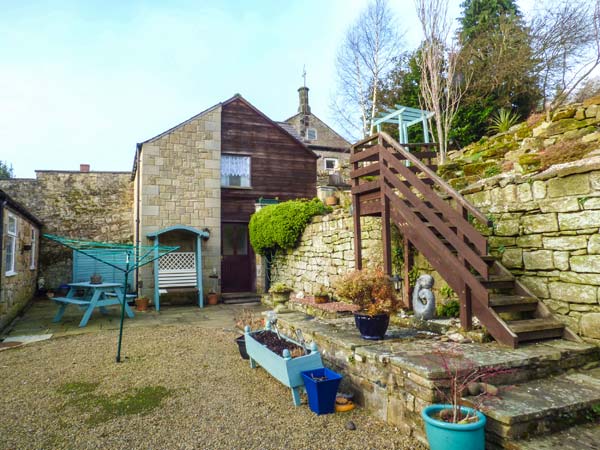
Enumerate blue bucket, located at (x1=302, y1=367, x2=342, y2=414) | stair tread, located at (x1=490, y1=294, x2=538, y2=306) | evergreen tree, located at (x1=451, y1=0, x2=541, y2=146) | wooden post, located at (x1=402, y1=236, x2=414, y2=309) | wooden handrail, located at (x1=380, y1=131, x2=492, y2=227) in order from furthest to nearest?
1. evergreen tree, located at (x1=451, y1=0, x2=541, y2=146)
2. wooden post, located at (x1=402, y1=236, x2=414, y2=309)
3. stair tread, located at (x1=490, y1=294, x2=538, y2=306)
4. wooden handrail, located at (x1=380, y1=131, x2=492, y2=227)
5. blue bucket, located at (x1=302, y1=367, x2=342, y2=414)

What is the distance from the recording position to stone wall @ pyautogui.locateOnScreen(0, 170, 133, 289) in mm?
12797

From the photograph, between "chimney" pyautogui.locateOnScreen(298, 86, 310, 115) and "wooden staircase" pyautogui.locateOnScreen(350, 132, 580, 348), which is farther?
"chimney" pyautogui.locateOnScreen(298, 86, 310, 115)

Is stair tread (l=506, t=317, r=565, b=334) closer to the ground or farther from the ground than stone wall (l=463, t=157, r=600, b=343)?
closer to the ground

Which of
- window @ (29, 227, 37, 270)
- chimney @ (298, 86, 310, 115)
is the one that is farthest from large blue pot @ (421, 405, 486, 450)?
chimney @ (298, 86, 310, 115)

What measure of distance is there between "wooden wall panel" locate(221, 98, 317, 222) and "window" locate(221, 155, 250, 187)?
191 millimetres

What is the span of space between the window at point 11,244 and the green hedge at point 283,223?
589 cm

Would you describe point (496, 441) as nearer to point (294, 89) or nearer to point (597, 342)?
point (597, 342)

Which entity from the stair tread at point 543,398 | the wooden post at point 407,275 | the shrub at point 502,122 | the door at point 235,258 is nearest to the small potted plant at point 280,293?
the wooden post at point 407,275

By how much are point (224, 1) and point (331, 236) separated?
4.88 m

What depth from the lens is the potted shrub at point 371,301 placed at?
374 centimetres

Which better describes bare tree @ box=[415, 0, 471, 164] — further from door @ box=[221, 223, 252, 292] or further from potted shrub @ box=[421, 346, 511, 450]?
potted shrub @ box=[421, 346, 511, 450]

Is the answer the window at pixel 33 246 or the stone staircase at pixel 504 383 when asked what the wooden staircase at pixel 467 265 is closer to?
the stone staircase at pixel 504 383

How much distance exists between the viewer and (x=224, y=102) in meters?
12.0

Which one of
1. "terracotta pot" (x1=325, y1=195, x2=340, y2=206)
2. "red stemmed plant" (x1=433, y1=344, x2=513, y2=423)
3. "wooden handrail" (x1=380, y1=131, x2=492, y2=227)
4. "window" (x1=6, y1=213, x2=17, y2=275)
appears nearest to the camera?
"red stemmed plant" (x1=433, y1=344, x2=513, y2=423)
